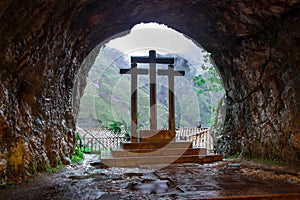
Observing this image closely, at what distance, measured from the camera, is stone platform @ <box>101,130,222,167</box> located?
6.57 metres

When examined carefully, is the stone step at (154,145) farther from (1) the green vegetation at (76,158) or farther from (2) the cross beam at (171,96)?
(1) the green vegetation at (76,158)

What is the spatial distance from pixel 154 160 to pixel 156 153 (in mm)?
A: 492

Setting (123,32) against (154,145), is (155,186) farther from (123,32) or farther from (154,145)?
(123,32)

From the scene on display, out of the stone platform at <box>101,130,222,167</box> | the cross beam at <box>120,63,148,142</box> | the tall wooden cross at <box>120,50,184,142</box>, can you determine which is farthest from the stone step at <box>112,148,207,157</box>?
the tall wooden cross at <box>120,50,184,142</box>

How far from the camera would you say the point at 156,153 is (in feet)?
23.8

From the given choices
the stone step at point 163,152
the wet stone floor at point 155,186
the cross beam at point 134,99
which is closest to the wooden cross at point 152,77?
the cross beam at point 134,99

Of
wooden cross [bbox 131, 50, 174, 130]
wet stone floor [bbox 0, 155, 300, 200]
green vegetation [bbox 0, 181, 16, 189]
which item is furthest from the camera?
wooden cross [bbox 131, 50, 174, 130]

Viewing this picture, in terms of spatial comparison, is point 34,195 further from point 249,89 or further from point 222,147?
point 222,147

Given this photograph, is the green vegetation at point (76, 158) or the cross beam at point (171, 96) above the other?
the cross beam at point (171, 96)

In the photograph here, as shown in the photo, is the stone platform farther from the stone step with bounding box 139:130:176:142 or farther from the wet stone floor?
the wet stone floor

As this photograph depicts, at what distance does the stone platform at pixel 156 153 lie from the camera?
6.57 metres

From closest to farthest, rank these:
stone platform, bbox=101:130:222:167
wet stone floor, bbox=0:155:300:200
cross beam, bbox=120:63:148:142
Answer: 1. wet stone floor, bbox=0:155:300:200
2. stone platform, bbox=101:130:222:167
3. cross beam, bbox=120:63:148:142

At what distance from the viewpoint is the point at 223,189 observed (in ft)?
11.0

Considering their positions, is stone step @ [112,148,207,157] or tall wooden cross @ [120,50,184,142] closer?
stone step @ [112,148,207,157]
